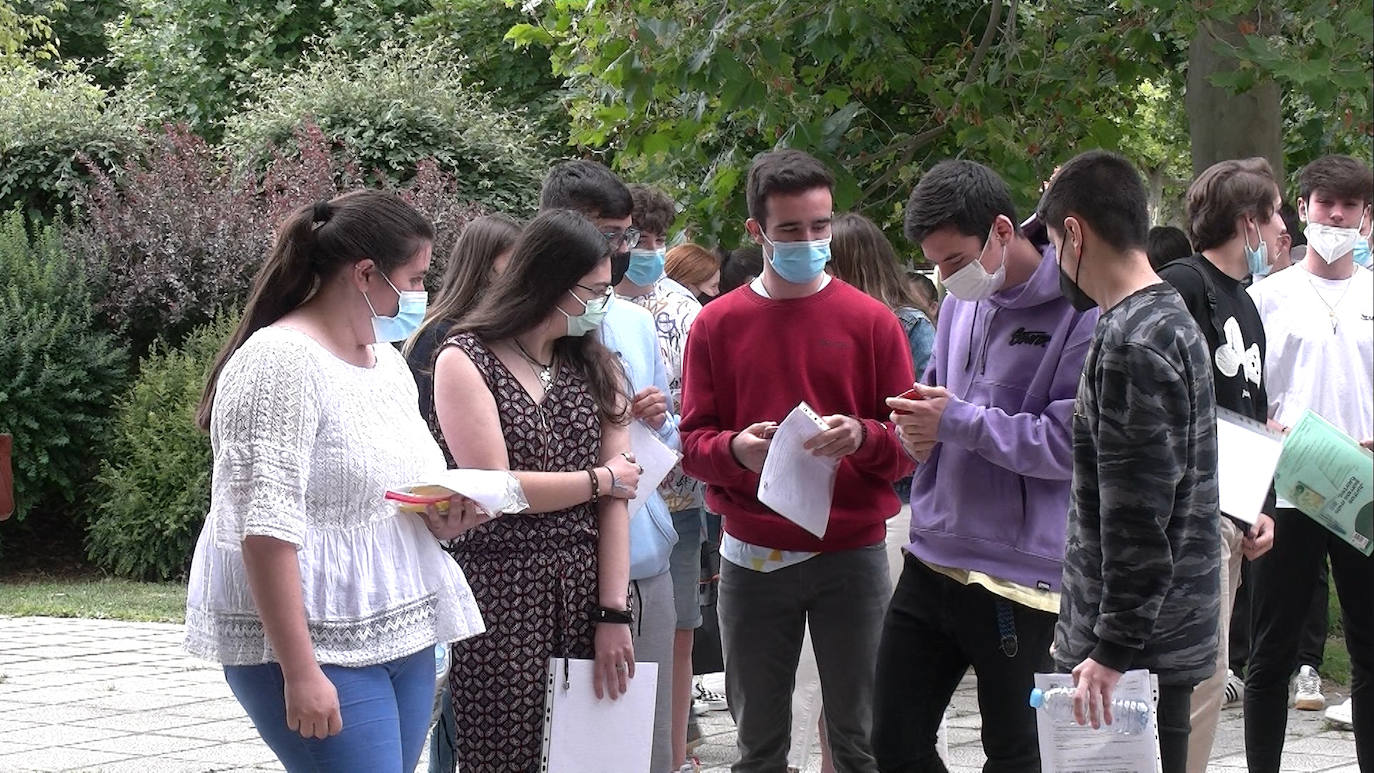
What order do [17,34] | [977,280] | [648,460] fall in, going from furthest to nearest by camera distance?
1. [17,34]
2. [648,460]
3. [977,280]

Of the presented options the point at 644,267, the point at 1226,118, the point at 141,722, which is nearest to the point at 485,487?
the point at 644,267

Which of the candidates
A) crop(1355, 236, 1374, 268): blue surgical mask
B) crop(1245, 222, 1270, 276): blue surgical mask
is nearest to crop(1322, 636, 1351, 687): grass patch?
crop(1355, 236, 1374, 268): blue surgical mask

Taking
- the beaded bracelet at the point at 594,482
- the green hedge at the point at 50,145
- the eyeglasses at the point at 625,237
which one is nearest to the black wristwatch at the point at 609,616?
the beaded bracelet at the point at 594,482

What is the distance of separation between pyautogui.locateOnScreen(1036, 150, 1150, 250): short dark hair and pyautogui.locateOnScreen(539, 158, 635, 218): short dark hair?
2134 millimetres

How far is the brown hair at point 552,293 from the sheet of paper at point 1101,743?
Result: 144cm

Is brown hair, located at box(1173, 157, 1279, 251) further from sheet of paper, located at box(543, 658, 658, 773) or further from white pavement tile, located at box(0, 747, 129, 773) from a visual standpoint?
white pavement tile, located at box(0, 747, 129, 773)

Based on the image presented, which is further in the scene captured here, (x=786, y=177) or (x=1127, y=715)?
(x=786, y=177)

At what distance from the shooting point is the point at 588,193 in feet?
18.4

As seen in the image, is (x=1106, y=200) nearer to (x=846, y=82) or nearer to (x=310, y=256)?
(x=310, y=256)

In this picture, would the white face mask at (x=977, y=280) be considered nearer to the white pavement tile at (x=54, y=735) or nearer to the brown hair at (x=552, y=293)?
the brown hair at (x=552, y=293)

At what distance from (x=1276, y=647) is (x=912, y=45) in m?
6.18

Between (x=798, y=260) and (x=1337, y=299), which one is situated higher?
(x=798, y=260)

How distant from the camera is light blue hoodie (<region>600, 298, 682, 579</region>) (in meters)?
4.88

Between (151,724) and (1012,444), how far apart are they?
5.05 metres
